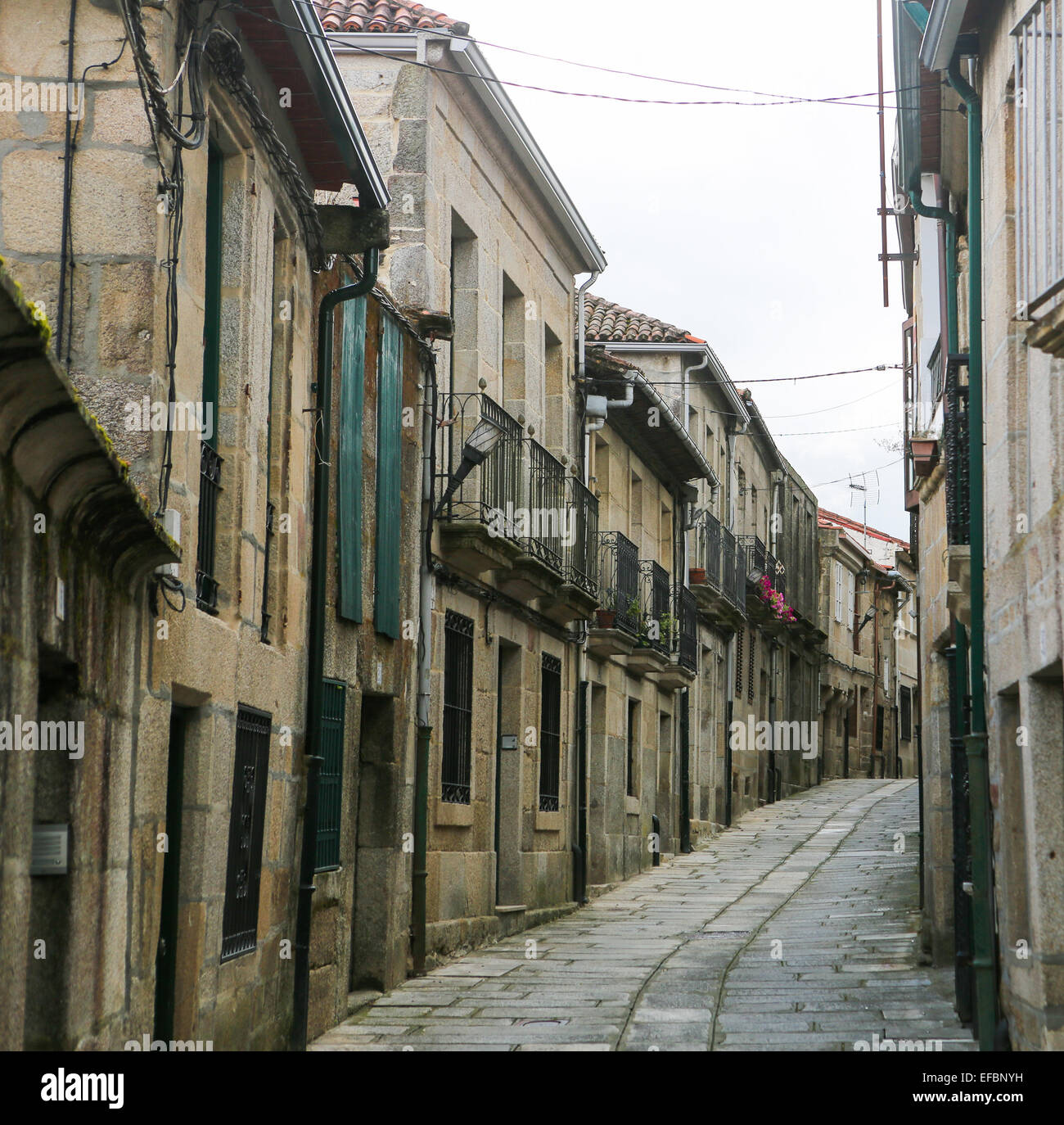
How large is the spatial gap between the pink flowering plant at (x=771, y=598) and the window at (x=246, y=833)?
73.8ft

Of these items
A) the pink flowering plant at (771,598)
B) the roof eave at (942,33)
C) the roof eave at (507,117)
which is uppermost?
the roof eave at (507,117)

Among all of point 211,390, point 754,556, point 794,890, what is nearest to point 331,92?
point 211,390

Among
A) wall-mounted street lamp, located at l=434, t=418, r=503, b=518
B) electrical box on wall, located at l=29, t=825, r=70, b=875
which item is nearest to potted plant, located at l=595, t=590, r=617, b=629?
wall-mounted street lamp, located at l=434, t=418, r=503, b=518

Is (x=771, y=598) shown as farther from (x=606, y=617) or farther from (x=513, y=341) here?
(x=513, y=341)

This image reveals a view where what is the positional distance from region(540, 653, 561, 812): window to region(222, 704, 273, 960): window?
7976mm

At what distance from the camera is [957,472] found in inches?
388

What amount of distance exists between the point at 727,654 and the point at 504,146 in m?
14.9

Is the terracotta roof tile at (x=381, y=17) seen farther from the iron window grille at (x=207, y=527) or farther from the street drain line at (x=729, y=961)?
the street drain line at (x=729, y=961)

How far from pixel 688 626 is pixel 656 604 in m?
2.22

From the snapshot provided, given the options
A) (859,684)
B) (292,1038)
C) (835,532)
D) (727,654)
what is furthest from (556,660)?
(859,684)

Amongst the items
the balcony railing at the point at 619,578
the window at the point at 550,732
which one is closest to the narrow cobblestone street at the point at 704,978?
the window at the point at 550,732

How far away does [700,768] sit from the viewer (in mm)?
26016

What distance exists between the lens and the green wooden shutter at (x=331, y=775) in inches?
389
